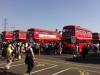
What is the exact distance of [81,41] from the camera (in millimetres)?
39531

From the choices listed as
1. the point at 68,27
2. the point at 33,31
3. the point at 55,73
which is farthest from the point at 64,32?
the point at 55,73

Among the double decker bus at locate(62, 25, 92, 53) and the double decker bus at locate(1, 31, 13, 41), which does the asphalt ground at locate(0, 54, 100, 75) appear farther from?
the double decker bus at locate(1, 31, 13, 41)

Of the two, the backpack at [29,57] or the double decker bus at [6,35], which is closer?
the backpack at [29,57]

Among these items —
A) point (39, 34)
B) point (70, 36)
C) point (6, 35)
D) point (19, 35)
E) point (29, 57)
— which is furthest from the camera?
point (6, 35)

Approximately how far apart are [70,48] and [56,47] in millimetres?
2503

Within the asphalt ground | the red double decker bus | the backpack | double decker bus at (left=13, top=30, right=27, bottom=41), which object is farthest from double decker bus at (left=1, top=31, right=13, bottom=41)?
the backpack

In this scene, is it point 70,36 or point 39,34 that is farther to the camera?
point 39,34

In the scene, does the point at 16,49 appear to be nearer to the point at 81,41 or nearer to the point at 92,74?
the point at 92,74

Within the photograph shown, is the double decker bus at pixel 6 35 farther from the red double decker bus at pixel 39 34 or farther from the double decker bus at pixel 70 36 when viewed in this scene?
the double decker bus at pixel 70 36

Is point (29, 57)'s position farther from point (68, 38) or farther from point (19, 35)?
point (19, 35)

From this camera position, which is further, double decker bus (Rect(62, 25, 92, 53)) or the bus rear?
double decker bus (Rect(62, 25, 92, 53))

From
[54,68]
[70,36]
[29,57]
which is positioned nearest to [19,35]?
[70,36]

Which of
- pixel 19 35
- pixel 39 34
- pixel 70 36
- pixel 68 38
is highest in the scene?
pixel 19 35

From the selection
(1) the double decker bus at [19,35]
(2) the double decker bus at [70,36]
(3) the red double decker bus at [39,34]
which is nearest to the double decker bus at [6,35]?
(1) the double decker bus at [19,35]
